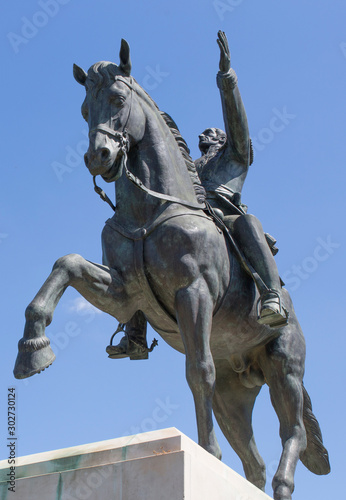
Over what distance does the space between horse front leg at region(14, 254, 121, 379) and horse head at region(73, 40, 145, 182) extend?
3.08 feet

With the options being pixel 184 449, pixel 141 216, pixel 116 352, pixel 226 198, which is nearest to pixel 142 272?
pixel 141 216

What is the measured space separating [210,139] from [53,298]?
3.73 m

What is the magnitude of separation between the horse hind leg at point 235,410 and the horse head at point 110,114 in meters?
2.89

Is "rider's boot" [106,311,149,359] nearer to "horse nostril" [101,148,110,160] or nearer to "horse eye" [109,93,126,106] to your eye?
"horse nostril" [101,148,110,160]

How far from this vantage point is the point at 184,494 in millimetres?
6047

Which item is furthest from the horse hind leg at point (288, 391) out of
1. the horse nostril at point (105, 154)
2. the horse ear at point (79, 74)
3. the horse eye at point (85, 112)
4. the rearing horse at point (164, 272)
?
the horse ear at point (79, 74)

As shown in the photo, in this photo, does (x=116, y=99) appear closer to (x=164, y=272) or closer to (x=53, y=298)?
(x=164, y=272)

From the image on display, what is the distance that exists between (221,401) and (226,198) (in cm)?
234

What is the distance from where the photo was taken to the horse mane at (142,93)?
337 inches

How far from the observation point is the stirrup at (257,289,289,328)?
8586 millimetres

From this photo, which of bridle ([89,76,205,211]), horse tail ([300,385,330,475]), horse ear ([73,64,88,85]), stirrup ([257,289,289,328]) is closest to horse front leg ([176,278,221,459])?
stirrup ([257,289,289,328])

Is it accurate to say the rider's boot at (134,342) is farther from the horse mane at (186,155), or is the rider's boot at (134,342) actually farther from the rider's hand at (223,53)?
the rider's hand at (223,53)

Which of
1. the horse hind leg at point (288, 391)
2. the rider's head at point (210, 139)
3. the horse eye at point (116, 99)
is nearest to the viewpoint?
the horse eye at point (116, 99)

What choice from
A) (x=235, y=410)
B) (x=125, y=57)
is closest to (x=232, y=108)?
(x=125, y=57)
